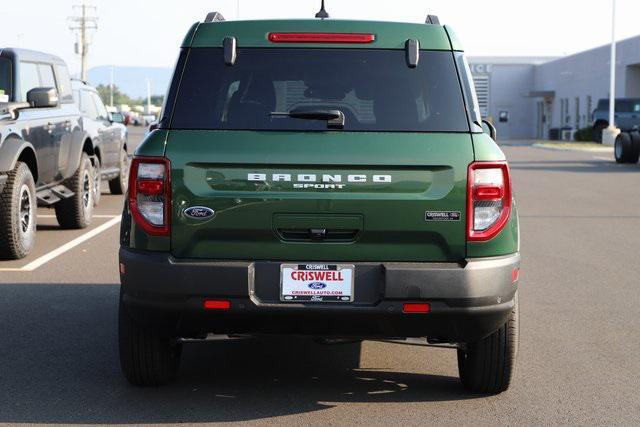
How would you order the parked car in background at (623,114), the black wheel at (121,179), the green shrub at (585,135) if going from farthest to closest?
the green shrub at (585,135), the parked car in background at (623,114), the black wheel at (121,179)

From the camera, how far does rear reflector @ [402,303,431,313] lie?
5.23 m

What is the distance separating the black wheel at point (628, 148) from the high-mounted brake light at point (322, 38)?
2885cm

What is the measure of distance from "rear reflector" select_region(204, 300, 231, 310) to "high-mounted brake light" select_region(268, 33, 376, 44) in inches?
51.7

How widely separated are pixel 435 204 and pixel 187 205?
1.17 metres

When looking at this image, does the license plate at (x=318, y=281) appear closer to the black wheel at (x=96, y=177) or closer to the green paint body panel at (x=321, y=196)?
the green paint body panel at (x=321, y=196)

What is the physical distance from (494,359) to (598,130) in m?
49.9

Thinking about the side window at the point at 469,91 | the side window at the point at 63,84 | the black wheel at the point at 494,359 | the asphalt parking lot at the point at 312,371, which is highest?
the side window at the point at 63,84

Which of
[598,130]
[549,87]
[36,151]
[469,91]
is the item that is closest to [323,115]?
[469,91]

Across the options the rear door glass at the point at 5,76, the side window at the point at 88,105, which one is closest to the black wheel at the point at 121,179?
the side window at the point at 88,105

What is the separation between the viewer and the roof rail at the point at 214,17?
5.78 m

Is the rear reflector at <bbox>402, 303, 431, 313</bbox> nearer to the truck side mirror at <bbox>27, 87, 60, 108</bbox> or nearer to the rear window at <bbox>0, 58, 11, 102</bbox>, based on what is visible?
the truck side mirror at <bbox>27, 87, 60, 108</bbox>

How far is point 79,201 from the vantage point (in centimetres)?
1362

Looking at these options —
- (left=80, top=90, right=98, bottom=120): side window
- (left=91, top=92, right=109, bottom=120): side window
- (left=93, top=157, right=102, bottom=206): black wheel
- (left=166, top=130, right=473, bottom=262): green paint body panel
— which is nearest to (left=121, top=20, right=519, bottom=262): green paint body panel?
(left=166, top=130, right=473, bottom=262): green paint body panel

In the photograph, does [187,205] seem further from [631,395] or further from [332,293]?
[631,395]
